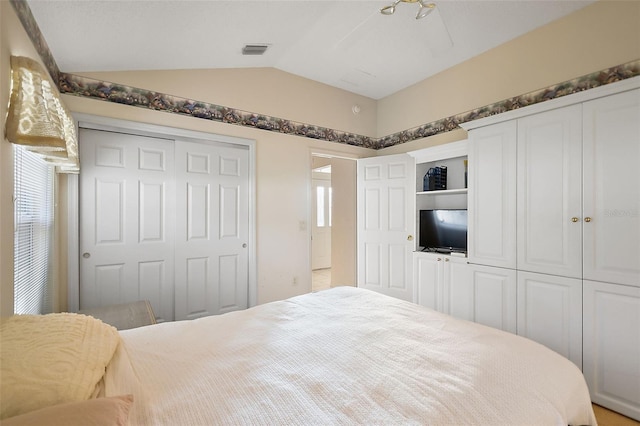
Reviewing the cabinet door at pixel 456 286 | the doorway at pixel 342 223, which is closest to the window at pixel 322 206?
the doorway at pixel 342 223

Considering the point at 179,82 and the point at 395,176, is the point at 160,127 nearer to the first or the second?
the point at 179,82

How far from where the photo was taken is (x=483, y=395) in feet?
3.34

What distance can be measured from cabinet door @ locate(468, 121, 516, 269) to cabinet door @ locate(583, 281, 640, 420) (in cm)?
57

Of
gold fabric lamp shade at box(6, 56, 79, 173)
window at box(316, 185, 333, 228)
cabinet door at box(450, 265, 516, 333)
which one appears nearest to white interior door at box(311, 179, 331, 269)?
window at box(316, 185, 333, 228)

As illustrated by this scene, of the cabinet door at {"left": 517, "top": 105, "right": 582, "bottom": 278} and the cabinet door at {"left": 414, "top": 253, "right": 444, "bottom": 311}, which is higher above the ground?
the cabinet door at {"left": 517, "top": 105, "right": 582, "bottom": 278}

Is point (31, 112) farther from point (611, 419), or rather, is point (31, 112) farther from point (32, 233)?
point (611, 419)

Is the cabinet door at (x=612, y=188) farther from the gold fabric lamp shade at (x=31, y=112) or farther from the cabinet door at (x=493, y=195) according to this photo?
the gold fabric lamp shade at (x=31, y=112)

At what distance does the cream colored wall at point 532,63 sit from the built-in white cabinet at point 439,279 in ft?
4.52

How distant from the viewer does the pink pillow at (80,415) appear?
66 cm

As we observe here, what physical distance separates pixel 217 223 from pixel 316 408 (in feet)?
8.37

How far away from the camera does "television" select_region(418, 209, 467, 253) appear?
305 centimetres

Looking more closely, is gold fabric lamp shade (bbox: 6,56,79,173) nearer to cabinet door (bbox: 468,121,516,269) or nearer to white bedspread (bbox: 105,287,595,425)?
white bedspread (bbox: 105,287,595,425)

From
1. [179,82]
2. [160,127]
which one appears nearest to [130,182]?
[160,127]

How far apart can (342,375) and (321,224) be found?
5.84m
